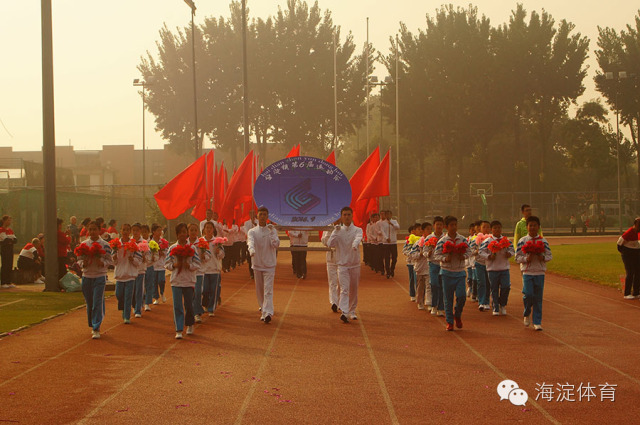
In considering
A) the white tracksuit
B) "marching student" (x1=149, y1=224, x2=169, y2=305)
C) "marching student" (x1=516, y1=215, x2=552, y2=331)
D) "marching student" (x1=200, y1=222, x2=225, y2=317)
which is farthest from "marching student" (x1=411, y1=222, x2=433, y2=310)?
"marching student" (x1=149, y1=224, x2=169, y2=305)

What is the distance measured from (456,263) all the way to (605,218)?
5080cm

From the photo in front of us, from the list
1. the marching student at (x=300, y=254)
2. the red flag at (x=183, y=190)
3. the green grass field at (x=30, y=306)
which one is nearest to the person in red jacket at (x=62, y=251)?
the green grass field at (x=30, y=306)

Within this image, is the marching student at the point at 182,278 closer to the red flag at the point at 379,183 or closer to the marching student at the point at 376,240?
the red flag at the point at 379,183

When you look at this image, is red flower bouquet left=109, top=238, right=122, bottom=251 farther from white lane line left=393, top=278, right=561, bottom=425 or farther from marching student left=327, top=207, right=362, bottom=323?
white lane line left=393, top=278, right=561, bottom=425

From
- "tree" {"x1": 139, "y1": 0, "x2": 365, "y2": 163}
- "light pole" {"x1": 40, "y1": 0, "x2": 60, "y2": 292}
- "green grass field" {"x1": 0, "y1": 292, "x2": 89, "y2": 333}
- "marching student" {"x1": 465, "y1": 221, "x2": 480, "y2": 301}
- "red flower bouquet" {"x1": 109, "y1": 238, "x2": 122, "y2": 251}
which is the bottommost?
"green grass field" {"x1": 0, "y1": 292, "x2": 89, "y2": 333}

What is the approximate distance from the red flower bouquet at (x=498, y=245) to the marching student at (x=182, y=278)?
16.8ft

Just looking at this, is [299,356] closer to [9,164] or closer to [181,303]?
[181,303]

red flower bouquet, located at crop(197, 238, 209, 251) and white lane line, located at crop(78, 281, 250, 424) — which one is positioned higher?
red flower bouquet, located at crop(197, 238, 209, 251)

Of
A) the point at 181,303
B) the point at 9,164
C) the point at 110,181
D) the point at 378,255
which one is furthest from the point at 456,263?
the point at 110,181

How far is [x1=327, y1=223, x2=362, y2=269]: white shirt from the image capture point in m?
14.6

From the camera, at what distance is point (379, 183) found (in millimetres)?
22438

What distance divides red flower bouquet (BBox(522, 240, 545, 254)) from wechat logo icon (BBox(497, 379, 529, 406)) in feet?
14.0

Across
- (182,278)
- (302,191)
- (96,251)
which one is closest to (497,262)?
(302,191)

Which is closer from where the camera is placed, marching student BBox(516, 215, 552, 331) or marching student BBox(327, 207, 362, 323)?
marching student BBox(516, 215, 552, 331)
